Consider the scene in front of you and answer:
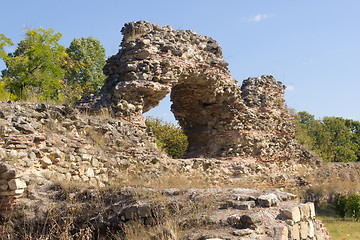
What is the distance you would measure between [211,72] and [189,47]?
47.4 inches

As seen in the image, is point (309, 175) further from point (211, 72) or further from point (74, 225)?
point (74, 225)

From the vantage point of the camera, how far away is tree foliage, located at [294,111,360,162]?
30312mm

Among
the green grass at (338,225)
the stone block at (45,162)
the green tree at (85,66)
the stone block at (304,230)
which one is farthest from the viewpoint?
the green tree at (85,66)

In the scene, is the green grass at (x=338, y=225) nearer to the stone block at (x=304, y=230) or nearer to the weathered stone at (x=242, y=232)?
the stone block at (x=304, y=230)

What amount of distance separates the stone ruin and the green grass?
8.24 feet

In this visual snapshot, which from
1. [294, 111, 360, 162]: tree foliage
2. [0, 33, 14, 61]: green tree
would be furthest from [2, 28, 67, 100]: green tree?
[294, 111, 360, 162]: tree foliage

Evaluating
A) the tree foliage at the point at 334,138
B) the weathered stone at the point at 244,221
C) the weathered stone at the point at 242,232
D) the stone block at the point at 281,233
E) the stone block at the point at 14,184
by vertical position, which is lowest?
the stone block at the point at 281,233

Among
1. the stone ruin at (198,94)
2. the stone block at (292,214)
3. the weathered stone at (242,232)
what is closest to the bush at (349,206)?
the stone ruin at (198,94)

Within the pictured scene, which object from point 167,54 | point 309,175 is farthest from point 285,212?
point 309,175

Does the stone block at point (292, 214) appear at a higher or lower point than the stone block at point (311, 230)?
higher

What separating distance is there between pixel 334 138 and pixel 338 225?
82.6 ft

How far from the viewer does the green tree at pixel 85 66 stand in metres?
24.3

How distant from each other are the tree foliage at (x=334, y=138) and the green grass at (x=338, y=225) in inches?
588

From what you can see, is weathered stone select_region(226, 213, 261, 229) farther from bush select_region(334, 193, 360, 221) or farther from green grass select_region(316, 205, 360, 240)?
bush select_region(334, 193, 360, 221)
